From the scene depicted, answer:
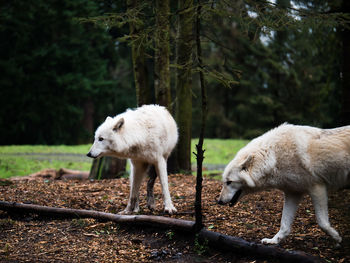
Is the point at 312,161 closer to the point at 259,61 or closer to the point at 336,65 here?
the point at 336,65

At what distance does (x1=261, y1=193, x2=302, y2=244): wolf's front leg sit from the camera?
483 cm

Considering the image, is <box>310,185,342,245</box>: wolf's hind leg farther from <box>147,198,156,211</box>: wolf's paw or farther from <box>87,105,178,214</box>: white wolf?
<box>147,198,156,211</box>: wolf's paw

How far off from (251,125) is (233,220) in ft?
82.8

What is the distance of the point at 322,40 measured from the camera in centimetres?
990

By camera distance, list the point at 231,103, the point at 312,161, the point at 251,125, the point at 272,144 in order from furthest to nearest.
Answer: the point at 231,103 → the point at 251,125 → the point at 272,144 → the point at 312,161

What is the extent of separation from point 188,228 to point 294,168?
5.43ft

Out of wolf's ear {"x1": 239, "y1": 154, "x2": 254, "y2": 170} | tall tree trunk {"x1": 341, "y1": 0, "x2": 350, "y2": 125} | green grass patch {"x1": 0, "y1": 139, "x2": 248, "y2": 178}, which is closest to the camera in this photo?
wolf's ear {"x1": 239, "y1": 154, "x2": 254, "y2": 170}

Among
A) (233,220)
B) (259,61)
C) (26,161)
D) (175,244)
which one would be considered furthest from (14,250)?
(259,61)

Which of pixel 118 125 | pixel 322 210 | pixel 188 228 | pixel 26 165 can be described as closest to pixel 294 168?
pixel 322 210

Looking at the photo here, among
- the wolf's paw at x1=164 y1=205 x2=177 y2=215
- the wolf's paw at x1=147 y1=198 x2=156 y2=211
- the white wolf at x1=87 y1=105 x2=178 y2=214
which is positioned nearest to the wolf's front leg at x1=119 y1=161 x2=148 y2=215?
the white wolf at x1=87 y1=105 x2=178 y2=214

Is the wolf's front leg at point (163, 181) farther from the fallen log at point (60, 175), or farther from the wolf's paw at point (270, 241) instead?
the fallen log at point (60, 175)

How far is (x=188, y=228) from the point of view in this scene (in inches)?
198

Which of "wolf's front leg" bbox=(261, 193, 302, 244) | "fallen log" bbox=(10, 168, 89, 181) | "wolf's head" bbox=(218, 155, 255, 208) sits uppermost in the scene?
"wolf's head" bbox=(218, 155, 255, 208)

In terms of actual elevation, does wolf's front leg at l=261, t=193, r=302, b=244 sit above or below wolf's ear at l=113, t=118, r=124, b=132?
below
